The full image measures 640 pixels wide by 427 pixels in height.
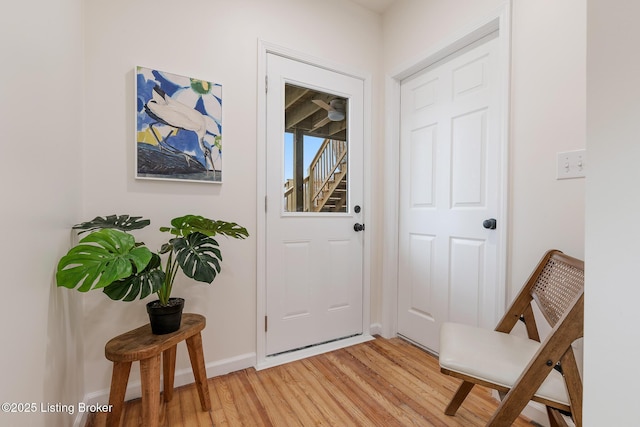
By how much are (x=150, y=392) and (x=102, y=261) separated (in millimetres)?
566

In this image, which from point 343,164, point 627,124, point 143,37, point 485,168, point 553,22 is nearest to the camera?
point 627,124

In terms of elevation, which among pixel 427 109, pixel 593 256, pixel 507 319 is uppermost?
pixel 427 109

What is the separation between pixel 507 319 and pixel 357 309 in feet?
3.76

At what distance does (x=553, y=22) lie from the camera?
1.38 meters

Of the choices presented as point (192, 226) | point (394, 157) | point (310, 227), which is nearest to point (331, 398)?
point (310, 227)

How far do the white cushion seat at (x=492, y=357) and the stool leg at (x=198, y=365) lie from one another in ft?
3.73

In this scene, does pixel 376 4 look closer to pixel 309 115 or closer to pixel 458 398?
pixel 309 115

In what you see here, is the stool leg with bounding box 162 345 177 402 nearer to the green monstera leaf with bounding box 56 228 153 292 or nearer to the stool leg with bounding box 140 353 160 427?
the stool leg with bounding box 140 353 160 427

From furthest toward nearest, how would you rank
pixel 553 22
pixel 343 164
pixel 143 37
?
pixel 343 164 → pixel 143 37 → pixel 553 22

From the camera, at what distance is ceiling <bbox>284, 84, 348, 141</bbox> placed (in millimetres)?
2098

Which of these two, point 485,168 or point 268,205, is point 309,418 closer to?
point 268,205

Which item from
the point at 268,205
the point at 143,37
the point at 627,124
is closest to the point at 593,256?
the point at 627,124

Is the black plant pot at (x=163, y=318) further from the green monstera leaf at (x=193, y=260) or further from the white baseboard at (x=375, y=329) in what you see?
the white baseboard at (x=375, y=329)

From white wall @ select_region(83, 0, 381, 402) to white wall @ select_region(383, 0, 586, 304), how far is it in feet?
4.11
